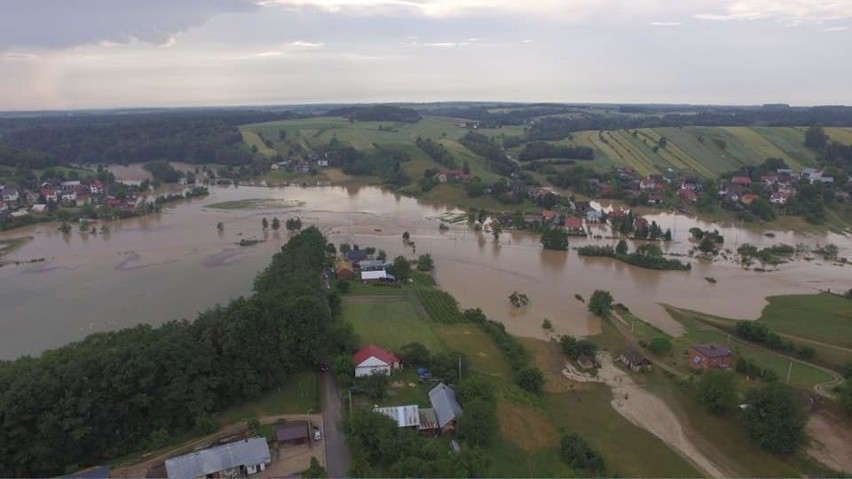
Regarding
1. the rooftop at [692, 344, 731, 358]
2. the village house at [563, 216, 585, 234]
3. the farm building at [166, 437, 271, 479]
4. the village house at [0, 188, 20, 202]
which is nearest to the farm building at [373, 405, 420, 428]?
the farm building at [166, 437, 271, 479]

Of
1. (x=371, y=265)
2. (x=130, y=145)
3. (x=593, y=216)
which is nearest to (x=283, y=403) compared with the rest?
(x=371, y=265)

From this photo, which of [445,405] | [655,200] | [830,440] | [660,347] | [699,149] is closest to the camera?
[830,440]

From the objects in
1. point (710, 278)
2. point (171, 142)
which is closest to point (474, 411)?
point (710, 278)

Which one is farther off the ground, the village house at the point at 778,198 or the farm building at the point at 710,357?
the village house at the point at 778,198

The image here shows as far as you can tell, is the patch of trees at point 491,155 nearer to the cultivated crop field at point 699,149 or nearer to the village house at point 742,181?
the cultivated crop field at point 699,149

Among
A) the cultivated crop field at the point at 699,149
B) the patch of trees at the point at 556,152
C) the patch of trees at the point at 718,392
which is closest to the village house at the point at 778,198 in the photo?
the cultivated crop field at the point at 699,149

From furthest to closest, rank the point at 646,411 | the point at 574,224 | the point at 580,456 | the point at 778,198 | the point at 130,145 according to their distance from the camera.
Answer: the point at 130,145, the point at 778,198, the point at 574,224, the point at 646,411, the point at 580,456

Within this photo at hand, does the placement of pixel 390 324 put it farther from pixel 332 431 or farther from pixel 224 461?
pixel 224 461

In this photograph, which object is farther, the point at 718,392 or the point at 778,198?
the point at 778,198
